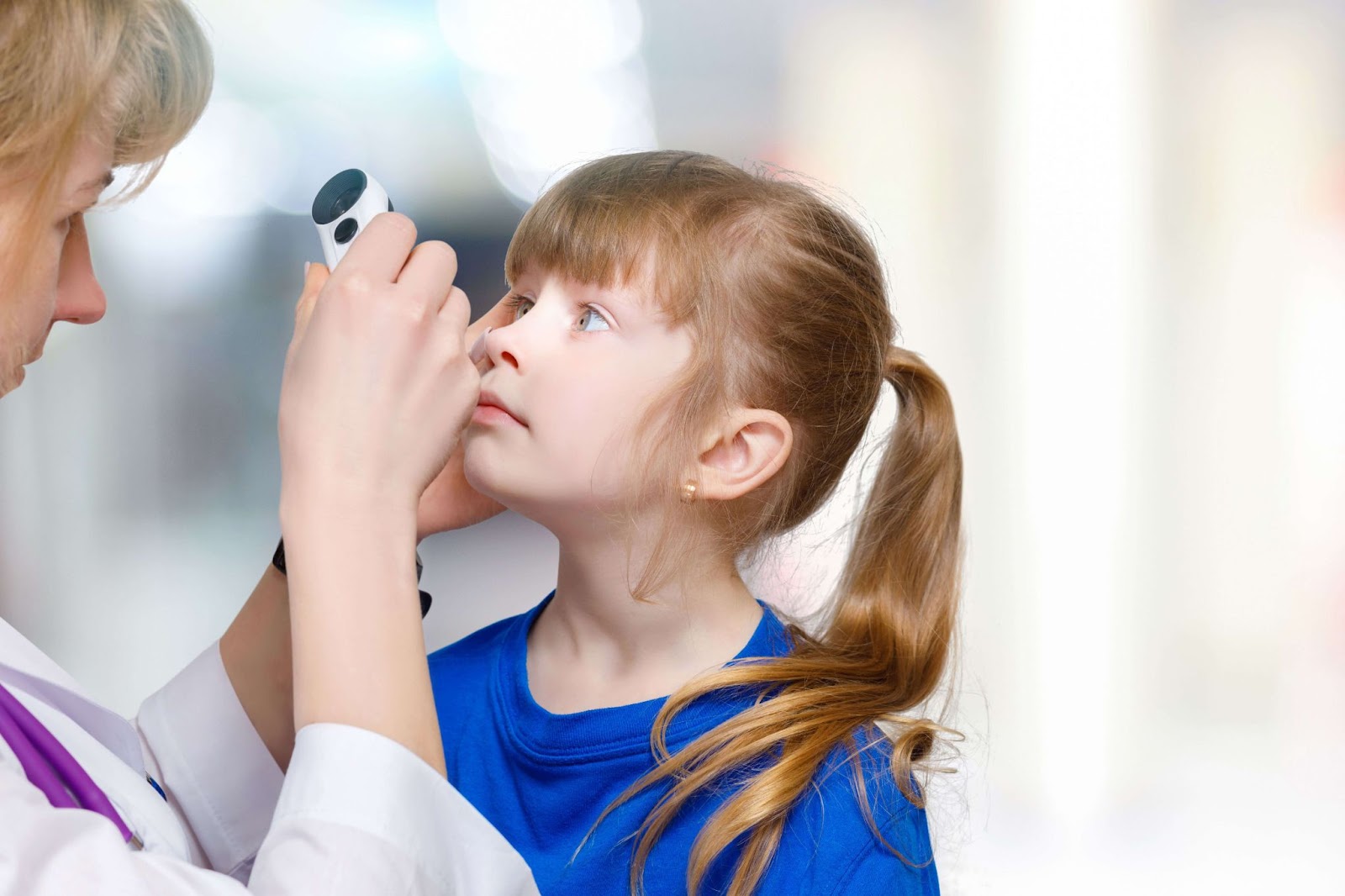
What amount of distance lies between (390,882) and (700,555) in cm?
39

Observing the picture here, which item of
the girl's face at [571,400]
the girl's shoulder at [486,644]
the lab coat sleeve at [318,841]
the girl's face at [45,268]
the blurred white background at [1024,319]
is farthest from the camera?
the blurred white background at [1024,319]

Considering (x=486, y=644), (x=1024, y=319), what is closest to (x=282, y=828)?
(x=486, y=644)

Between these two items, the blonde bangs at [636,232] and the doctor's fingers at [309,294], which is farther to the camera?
the blonde bangs at [636,232]

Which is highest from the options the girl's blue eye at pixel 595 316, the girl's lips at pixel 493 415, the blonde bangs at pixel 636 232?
the blonde bangs at pixel 636 232

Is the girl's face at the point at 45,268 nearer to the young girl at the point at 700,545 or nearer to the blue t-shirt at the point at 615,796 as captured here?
the young girl at the point at 700,545

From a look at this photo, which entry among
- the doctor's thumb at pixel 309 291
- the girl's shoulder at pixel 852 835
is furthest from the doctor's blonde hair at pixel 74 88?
the girl's shoulder at pixel 852 835

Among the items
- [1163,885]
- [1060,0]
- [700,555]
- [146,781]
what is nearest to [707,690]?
[700,555]

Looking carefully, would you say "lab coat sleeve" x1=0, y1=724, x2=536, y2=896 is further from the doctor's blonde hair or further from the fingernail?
the fingernail

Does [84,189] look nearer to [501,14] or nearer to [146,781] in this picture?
[146,781]

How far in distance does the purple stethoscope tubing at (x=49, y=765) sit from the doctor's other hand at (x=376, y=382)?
0.53 feet

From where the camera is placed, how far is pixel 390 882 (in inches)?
18.3

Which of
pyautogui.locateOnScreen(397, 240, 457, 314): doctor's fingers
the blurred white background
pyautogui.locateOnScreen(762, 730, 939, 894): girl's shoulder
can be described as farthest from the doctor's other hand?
the blurred white background

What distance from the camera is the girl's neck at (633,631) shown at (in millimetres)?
799

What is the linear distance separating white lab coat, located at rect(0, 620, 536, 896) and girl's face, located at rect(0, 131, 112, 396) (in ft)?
0.50
